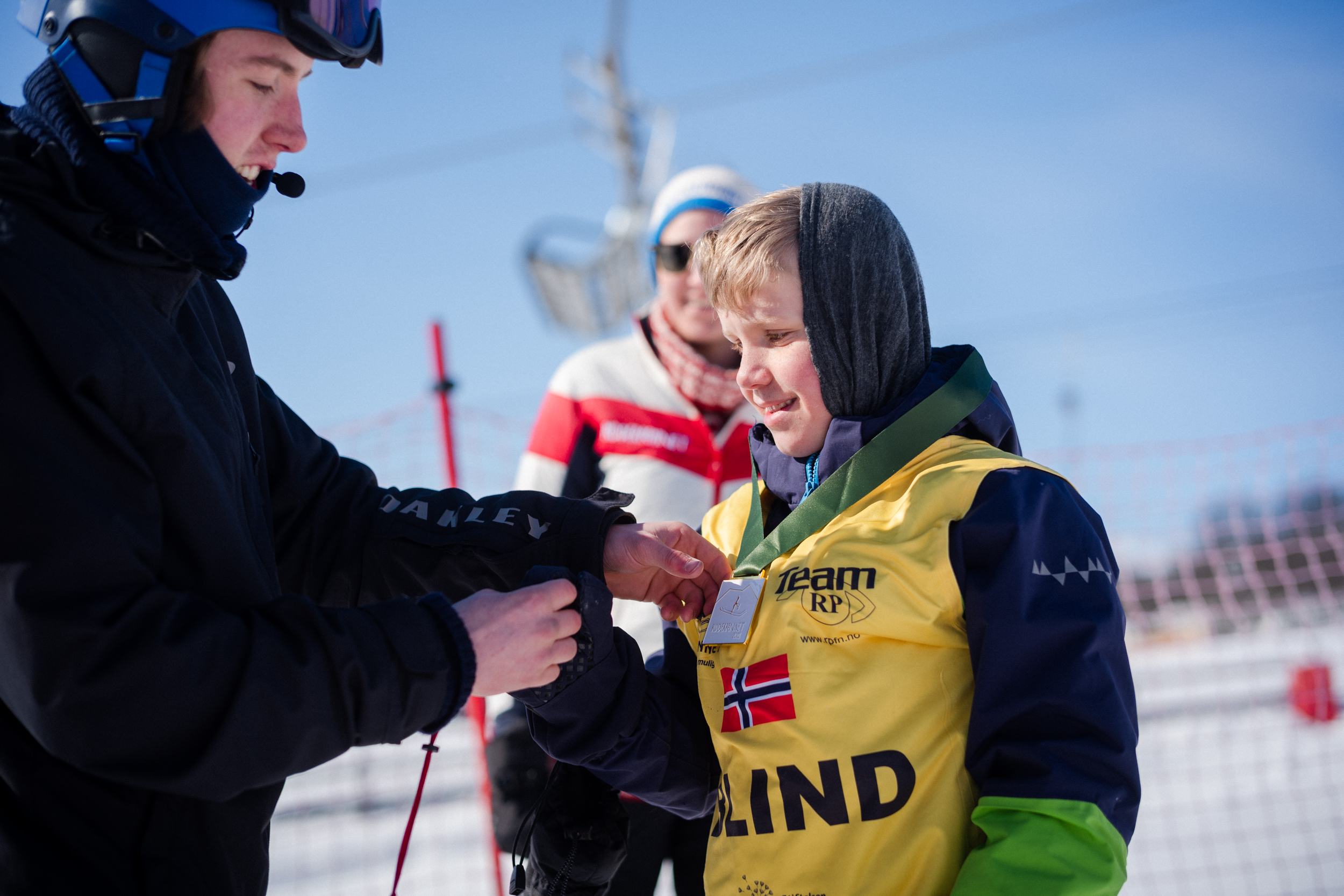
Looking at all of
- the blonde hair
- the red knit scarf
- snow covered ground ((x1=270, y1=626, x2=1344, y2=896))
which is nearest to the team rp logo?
the blonde hair

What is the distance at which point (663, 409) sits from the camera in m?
2.83

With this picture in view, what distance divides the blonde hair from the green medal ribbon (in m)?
0.35

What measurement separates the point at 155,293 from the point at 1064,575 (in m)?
1.44

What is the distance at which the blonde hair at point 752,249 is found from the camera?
5.95ft

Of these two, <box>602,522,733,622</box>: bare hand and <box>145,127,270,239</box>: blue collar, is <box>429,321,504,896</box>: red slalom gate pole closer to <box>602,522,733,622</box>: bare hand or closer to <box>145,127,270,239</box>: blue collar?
<box>602,522,733,622</box>: bare hand

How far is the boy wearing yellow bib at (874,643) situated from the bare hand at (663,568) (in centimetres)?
6

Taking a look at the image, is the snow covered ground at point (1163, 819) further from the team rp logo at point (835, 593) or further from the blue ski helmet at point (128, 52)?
the blue ski helmet at point (128, 52)

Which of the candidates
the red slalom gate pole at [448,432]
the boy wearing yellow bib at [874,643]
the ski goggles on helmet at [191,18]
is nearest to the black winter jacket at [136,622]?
the ski goggles on helmet at [191,18]

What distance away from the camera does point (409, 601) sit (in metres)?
1.40

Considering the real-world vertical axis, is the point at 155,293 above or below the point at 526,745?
above

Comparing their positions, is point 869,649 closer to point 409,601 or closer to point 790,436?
point 790,436

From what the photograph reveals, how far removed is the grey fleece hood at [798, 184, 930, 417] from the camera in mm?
1772

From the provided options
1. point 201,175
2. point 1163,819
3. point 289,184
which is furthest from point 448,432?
point 1163,819

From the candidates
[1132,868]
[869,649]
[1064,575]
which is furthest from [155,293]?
[1132,868]
